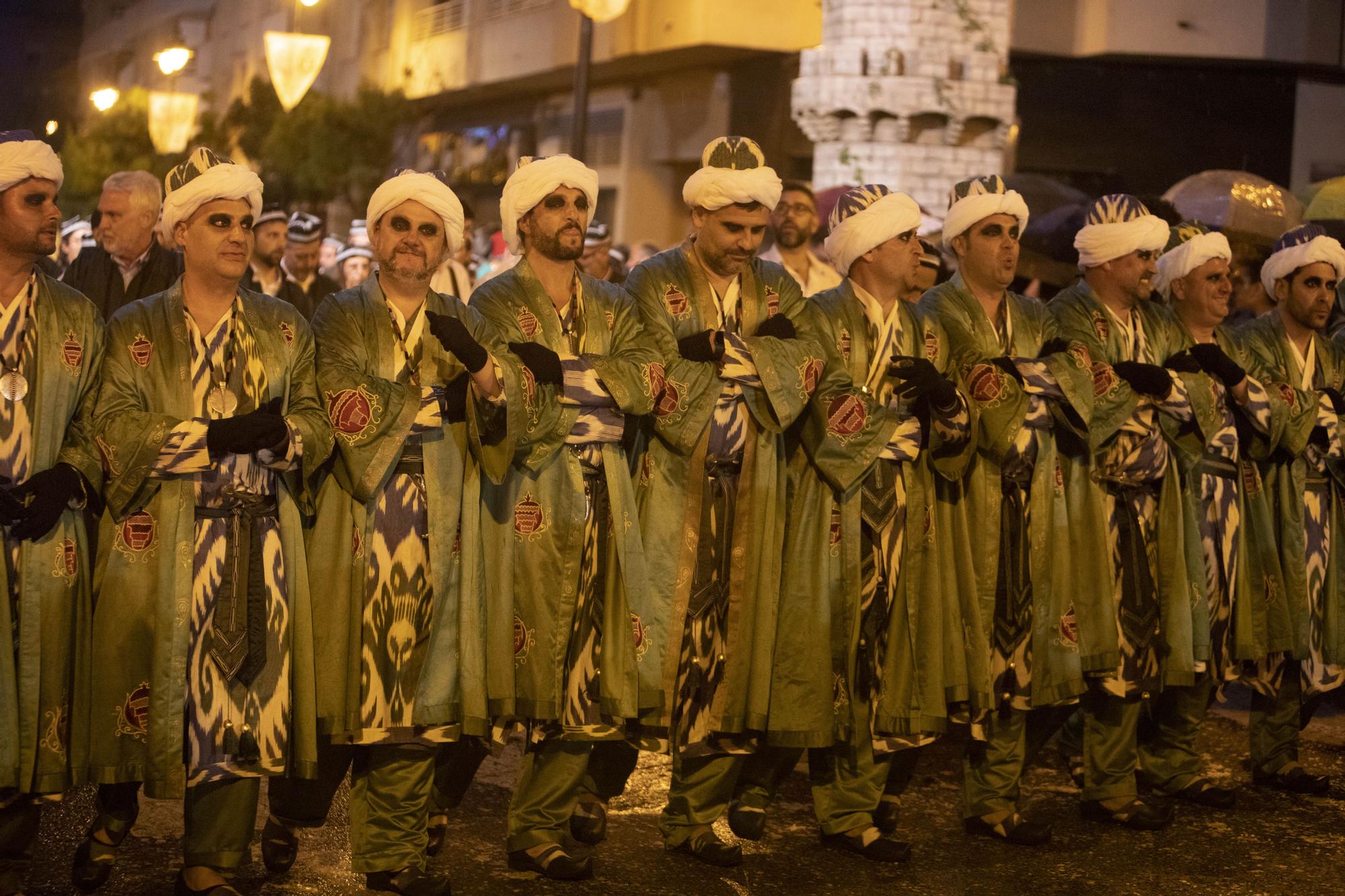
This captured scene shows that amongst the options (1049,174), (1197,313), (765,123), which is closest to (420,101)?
(765,123)

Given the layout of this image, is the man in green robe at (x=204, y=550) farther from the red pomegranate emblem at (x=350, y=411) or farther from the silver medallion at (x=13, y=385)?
the silver medallion at (x=13, y=385)

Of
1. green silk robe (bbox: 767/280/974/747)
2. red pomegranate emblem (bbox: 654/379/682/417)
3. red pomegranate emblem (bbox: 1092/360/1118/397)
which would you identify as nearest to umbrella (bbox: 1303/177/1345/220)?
red pomegranate emblem (bbox: 1092/360/1118/397)

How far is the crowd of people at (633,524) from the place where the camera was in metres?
4.77

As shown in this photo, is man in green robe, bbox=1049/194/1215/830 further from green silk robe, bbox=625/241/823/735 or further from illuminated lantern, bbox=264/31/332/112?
illuminated lantern, bbox=264/31/332/112

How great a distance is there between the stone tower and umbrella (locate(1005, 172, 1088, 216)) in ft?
12.6

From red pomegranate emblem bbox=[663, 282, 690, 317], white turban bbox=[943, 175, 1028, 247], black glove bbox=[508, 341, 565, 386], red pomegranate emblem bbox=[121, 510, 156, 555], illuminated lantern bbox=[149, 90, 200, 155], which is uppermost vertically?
illuminated lantern bbox=[149, 90, 200, 155]

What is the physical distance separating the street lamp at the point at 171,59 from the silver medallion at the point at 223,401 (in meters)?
11.9

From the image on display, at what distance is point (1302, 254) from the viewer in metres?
6.98

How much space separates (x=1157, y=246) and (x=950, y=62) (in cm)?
1033

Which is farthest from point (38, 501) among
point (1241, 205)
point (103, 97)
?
point (103, 97)

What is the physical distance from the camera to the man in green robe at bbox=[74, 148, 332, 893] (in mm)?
4742

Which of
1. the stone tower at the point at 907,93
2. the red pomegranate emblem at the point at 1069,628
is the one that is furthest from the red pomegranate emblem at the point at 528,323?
the stone tower at the point at 907,93

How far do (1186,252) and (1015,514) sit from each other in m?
1.43

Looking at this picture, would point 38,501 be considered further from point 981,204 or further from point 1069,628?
point 1069,628
